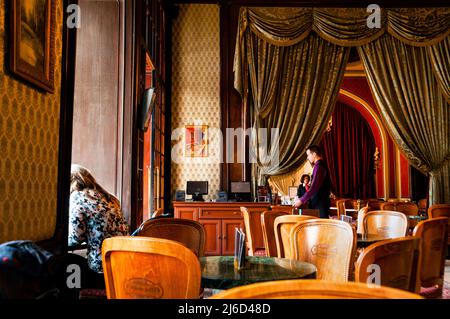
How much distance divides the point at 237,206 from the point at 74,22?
386 cm

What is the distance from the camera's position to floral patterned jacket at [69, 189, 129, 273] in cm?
279

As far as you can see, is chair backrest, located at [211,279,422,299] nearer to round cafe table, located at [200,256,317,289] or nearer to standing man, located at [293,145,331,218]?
round cafe table, located at [200,256,317,289]

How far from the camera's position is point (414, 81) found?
688 centimetres

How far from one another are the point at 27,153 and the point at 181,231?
1.03 metres

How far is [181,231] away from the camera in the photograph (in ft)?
8.80

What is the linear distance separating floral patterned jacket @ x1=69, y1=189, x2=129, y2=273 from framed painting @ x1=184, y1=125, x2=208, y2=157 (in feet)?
12.8

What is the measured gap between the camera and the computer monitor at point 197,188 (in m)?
6.38

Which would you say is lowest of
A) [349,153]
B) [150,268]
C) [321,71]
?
[150,268]

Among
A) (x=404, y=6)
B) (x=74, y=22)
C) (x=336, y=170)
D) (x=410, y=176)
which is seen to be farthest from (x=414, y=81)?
(x=74, y=22)

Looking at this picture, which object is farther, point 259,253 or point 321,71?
point 321,71

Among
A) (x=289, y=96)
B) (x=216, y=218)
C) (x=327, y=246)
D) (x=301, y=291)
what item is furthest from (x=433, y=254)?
(x=289, y=96)

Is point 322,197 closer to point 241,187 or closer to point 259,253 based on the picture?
point 259,253

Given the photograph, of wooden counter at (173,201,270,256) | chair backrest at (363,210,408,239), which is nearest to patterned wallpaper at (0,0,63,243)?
chair backrest at (363,210,408,239)
